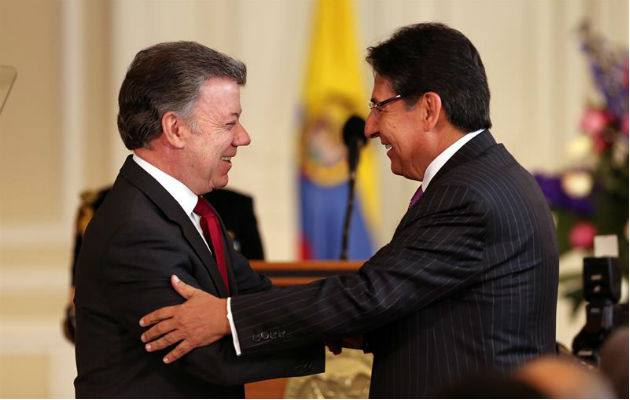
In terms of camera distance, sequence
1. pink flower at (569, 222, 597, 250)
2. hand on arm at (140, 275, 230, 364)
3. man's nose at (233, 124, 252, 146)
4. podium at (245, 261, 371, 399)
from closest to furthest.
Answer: hand on arm at (140, 275, 230, 364) < man's nose at (233, 124, 252, 146) < podium at (245, 261, 371, 399) < pink flower at (569, 222, 597, 250)

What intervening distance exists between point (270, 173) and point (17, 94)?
1607 millimetres

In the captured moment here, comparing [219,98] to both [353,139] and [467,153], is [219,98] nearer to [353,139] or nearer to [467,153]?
[467,153]

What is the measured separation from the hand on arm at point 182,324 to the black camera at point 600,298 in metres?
1.44

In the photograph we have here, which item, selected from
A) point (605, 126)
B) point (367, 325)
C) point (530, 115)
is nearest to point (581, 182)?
point (605, 126)

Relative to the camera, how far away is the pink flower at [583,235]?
444cm

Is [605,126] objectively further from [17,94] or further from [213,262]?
[17,94]

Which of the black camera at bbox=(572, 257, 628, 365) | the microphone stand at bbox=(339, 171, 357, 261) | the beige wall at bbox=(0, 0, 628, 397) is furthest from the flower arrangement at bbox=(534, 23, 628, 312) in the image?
the beige wall at bbox=(0, 0, 628, 397)

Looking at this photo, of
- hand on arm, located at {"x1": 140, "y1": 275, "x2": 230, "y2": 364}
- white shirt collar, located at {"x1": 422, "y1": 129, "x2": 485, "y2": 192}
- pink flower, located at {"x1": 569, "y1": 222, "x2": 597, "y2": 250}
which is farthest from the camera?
pink flower, located at {"x1": 569, "y1": 222, "x2": 597, "y2": 250}

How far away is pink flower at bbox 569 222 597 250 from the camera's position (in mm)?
4441

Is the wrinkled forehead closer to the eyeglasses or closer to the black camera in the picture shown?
the eyeglasses

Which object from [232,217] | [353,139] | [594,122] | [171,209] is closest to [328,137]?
[232,217]

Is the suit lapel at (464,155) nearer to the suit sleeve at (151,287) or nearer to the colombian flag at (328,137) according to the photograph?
the suit sleeve at (151,287)

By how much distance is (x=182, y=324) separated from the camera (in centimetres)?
216

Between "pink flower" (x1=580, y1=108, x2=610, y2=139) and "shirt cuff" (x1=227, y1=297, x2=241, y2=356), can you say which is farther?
"pink flower" (x1=580, y1=108, x2=610, y2=139)
